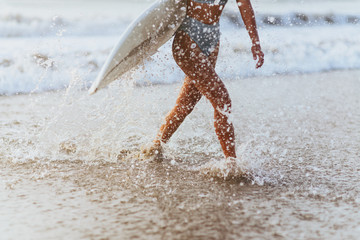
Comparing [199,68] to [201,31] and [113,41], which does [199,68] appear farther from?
[113,41]

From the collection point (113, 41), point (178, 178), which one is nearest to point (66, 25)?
point (113, 41)

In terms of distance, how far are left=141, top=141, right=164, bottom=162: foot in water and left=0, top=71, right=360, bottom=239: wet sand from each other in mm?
73

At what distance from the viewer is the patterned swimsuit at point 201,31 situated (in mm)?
2996

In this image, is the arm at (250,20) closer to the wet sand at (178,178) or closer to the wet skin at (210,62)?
the wet skin at (210,62)

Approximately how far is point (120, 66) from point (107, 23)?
10.0 meters

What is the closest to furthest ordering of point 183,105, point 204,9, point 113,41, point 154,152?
point 204,9 < point 183,105 < point 154,152 < point 113,41

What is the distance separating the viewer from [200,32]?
301 cm

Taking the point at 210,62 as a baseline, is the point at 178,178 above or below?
below

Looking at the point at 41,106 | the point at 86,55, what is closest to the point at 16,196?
the point at 41,106

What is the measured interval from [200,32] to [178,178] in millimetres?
928

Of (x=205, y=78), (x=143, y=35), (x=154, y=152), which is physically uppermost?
(x=143, y=35)

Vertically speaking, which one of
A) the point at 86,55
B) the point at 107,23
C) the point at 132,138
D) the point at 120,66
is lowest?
the point at 132,138

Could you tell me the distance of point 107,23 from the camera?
502 inches

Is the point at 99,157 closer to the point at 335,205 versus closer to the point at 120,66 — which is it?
the point at 120,66
